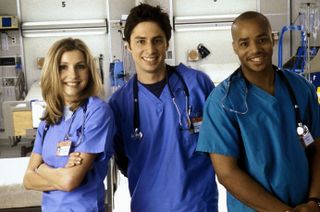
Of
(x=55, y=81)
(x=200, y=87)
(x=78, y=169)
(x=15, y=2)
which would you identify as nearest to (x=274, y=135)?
(x=200, y=87)

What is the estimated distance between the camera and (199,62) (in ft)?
25.0

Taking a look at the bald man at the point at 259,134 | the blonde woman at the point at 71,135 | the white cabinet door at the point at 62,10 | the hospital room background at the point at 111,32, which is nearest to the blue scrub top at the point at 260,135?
the bald man at the point at 259,134

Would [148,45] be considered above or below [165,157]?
above

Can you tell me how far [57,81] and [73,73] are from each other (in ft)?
0.24

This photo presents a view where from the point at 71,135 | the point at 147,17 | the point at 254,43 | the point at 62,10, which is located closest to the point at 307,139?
the point at 254,43

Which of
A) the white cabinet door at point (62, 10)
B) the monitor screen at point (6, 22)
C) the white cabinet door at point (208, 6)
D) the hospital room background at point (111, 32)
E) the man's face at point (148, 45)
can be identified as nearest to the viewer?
the man's face at point (148, 45)

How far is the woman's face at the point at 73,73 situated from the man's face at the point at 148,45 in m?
0.22

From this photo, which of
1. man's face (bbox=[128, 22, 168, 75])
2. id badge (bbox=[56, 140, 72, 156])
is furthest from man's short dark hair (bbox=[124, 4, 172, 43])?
id badge (bbox=[56, 140, 72, 156])

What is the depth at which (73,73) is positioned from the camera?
1.68m

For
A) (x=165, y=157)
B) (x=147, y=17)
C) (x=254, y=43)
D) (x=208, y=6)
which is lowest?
(x=165, y=157)

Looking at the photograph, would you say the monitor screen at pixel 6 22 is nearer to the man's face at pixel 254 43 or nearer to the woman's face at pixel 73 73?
the woman's face at pixel 73 73

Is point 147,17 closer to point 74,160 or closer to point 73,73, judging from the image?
point 73,73

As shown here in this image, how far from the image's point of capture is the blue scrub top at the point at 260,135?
58.5 inches

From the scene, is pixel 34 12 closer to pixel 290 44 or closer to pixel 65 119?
pixel 290 44
